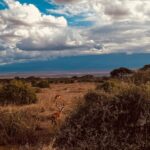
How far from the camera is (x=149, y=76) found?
18703 mm

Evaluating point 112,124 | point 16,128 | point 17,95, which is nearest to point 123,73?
point 17,95

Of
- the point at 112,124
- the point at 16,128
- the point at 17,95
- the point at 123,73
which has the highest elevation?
the point at 123,73

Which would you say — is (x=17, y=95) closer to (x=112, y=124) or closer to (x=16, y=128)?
(x=16, y=128)

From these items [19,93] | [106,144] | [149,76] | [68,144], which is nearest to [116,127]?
[106,144]

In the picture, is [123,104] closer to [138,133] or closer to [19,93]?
[138,133]

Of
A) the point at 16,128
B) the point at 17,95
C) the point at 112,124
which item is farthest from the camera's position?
the point at 17,95

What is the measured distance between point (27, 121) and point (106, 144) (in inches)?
148

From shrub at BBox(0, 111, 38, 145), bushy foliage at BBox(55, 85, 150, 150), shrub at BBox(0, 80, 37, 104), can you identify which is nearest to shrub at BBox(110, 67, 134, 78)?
shrub at BBox(0, 80, 37, 104)

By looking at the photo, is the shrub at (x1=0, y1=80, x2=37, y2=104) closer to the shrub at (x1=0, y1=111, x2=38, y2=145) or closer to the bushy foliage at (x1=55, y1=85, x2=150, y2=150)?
the shrub at (x1=0, y1=111, x2=38, y2=145)

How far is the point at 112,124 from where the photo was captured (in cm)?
1120

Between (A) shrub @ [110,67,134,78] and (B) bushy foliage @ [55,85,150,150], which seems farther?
(A) shrub @ [110,67,134,78]

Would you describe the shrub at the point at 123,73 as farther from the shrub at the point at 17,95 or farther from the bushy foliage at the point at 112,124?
the bushy foliage at the point at 112,124

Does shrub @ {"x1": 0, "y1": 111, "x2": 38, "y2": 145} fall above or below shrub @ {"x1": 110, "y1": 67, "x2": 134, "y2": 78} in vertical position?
below

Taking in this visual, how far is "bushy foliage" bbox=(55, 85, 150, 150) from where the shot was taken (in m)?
10.9
